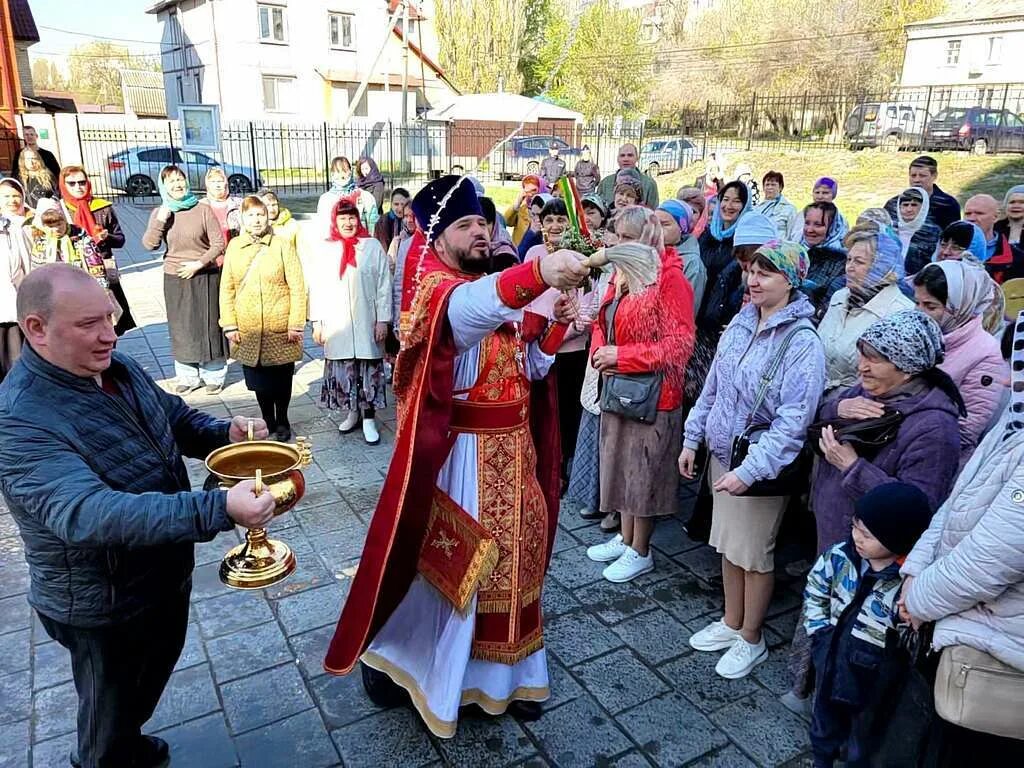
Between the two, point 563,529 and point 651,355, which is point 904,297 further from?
point 563,529

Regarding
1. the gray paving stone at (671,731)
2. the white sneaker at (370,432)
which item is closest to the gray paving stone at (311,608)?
the gray paving stone at (671,731)

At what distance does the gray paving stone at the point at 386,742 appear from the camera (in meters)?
2.94

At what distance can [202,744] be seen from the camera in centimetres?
301

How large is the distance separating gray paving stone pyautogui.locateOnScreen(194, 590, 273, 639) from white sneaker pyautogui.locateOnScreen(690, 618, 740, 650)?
2.17m

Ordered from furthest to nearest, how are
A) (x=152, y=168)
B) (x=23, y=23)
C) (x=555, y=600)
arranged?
(x=23, y=23)
(x=152, y=168)
(x=555, y=600)

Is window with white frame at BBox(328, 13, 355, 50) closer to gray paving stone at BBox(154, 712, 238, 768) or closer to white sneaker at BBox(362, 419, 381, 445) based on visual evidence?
white sneaker at BBox(362, 419, 381, 445)

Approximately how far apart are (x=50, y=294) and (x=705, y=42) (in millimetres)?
45908

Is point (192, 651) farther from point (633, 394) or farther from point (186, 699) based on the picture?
point (633, 394)

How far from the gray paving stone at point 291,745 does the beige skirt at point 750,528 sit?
1936mm

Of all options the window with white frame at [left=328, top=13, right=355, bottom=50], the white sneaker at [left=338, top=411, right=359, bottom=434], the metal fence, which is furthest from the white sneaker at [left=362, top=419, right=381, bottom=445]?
the window with white frame at [left=328, top=13, right=355, bottom=50]

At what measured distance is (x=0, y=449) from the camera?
1997mm

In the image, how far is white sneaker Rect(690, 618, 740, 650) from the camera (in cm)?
367

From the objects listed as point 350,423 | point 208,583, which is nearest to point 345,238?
point 350,423

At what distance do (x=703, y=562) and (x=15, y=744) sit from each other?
11.5ft
